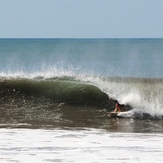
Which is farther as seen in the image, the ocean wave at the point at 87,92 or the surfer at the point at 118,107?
the ocean wave at the point at 87,92

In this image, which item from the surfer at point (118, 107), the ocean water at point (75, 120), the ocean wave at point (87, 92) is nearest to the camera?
the ocean water at point (75, 120)

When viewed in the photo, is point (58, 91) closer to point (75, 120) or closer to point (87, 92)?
point (87, 92)

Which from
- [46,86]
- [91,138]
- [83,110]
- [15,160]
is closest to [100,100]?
[83,110]

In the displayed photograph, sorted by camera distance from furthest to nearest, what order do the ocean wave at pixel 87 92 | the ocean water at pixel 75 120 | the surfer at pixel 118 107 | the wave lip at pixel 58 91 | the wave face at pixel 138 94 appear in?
the wave lip at pixel 58 91 < the ocean wave at pixel 87 92 < the wave face at pixel 138 94 < the surfer at pixel 118 107 < the ocean water at pixel 75 120

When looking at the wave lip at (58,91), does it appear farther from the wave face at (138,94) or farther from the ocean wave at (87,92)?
the wave face at (138,94)

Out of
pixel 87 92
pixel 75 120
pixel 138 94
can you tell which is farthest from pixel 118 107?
pixel 87 92

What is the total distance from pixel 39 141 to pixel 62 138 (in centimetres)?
77

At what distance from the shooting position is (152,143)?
13359mm

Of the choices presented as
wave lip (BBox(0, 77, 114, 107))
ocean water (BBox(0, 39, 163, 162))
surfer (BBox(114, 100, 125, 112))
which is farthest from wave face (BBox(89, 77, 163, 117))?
wave lip (BBox(0, 77, 114, 107))

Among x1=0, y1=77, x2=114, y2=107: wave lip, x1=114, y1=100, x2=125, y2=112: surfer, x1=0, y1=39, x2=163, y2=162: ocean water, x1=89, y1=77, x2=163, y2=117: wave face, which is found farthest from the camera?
x1=0, y1=77, x2=114, y2=107: wave lip

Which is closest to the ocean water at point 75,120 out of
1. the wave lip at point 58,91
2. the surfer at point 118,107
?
the wave lip at point 58,91

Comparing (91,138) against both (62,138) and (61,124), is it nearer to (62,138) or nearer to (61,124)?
(62,138)

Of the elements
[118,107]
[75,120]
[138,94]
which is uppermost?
[138,94]

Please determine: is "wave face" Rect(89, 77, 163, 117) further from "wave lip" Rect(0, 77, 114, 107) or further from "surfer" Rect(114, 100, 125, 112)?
"wave lip" Rect(0, 77, 114, 107)
